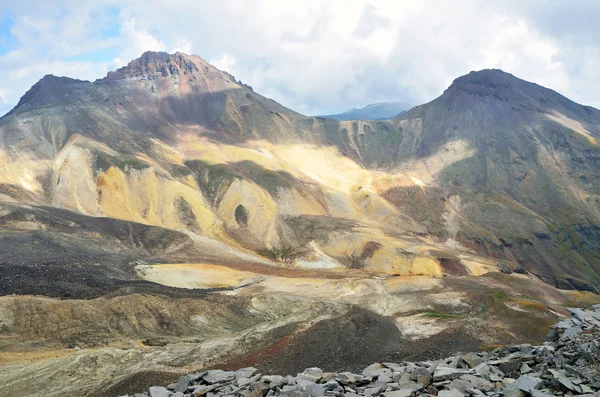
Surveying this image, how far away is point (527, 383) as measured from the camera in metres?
13.0

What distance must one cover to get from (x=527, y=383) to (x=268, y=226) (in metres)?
72.0

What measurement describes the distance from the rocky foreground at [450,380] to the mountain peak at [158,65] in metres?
147

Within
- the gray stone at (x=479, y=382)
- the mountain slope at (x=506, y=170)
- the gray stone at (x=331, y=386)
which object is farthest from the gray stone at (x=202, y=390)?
the mountain slope at (x=506, y=170)

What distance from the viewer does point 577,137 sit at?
12912cm

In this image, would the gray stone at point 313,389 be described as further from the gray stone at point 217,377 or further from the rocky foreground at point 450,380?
the gray stone at point 217,377

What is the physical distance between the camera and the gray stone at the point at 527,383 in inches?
505

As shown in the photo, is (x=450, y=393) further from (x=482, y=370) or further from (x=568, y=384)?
(x=568, y=384)

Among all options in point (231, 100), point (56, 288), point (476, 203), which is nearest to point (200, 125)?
point (231, 100)

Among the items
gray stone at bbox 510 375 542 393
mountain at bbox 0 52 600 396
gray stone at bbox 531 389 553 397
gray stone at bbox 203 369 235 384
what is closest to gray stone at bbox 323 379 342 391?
gray stone at bbox 203 369 235 384

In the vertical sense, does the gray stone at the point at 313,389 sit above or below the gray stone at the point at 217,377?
above

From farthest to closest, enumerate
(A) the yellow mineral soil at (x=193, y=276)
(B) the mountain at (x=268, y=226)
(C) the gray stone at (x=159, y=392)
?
(A) the yellow mineral soil at (x=193, y=276) < (B) the mountain at (x=268, y=226) < (C) the gray stone at (x=159, y=392)

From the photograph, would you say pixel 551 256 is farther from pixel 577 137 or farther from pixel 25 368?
pixel 25 368

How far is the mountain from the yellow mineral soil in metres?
0.35

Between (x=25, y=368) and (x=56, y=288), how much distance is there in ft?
51.5
